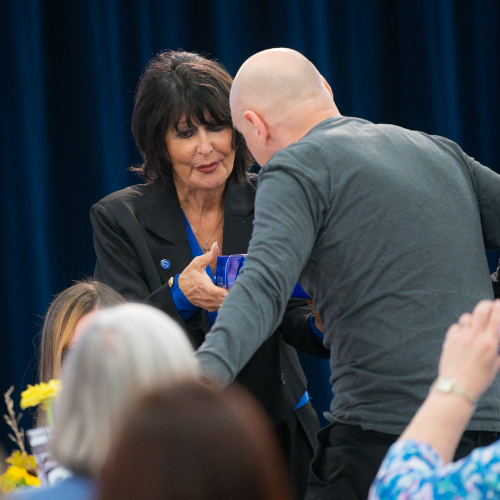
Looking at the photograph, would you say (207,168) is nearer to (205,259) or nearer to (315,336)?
(205,259)

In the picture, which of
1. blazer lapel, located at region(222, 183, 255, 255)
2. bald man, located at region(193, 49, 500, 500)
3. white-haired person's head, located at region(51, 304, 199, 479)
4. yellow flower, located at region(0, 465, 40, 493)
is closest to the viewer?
white-haired person's head, located at region(51, 304, 199, 479)

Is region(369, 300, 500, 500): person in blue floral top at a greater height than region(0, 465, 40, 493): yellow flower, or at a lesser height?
greater

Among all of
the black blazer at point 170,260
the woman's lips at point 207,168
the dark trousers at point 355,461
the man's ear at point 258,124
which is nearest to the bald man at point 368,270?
the dark trousers at point 355,461

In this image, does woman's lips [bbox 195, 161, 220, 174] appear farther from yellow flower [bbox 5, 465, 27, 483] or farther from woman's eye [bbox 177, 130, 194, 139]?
yellow flower [bbox 5, 465, 27, 483]

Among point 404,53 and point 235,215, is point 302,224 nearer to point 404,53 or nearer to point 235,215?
point 235,215

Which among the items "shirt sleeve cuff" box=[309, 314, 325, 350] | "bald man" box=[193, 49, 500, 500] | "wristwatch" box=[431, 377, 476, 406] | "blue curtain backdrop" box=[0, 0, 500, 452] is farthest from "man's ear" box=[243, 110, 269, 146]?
"blue curtain backdrop" box=[0, 0, 500, 452]

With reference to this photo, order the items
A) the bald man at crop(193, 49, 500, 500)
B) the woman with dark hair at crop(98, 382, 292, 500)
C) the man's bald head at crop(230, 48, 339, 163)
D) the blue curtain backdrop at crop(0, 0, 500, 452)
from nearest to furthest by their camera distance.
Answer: the woman with dark hair at crop(98, 382, 292, 500), the bald man at crop(193, 49, 500, 500), the man's bald head at crop(230, 48, 339, 163), the blue curtain backdrop at crop(0, 0, 500, 452)

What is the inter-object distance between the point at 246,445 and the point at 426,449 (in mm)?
240

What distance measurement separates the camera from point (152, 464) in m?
0.64

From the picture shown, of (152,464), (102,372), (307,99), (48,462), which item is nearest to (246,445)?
(152,464)

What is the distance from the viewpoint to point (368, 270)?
48.7 inches

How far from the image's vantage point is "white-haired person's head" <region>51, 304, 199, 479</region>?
77cm

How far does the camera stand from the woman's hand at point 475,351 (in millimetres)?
834

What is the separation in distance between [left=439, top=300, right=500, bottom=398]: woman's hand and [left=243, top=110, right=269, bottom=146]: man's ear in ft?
2.21
